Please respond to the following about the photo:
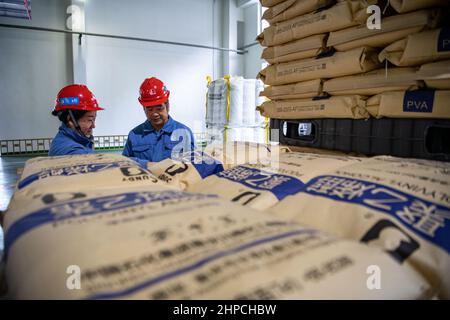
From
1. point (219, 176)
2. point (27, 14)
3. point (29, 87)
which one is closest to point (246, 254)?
point (219, 176)

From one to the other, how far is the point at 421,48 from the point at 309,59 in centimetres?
69

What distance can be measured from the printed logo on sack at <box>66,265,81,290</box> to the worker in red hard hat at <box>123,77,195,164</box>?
7.36 feet

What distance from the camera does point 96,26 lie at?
7.71 metres

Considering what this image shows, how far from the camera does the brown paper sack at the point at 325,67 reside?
5.50 feet

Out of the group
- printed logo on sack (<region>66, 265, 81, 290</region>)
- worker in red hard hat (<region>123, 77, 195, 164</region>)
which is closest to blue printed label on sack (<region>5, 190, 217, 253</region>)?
printed logo on sack (<region>66, 265, 81, 290</region>)

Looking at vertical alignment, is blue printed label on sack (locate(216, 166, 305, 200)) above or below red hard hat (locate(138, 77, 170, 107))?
below

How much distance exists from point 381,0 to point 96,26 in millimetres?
7576

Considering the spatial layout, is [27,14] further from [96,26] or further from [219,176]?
[219,176]

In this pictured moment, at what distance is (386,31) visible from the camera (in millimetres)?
1544

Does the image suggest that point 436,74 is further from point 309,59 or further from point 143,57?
point 143,57

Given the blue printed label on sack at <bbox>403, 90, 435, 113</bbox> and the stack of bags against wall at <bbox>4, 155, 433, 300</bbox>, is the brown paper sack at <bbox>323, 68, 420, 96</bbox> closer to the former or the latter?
the blue printed label on sack at <bbox>403, 90, 435, 113</bbox>

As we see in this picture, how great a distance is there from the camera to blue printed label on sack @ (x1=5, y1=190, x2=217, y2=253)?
82 cm

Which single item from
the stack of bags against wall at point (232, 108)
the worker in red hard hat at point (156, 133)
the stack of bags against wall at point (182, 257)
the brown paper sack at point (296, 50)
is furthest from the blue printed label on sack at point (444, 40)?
the stack of bags against wall at point (232, 108)

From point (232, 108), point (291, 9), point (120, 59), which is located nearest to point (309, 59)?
point (291, 9)
